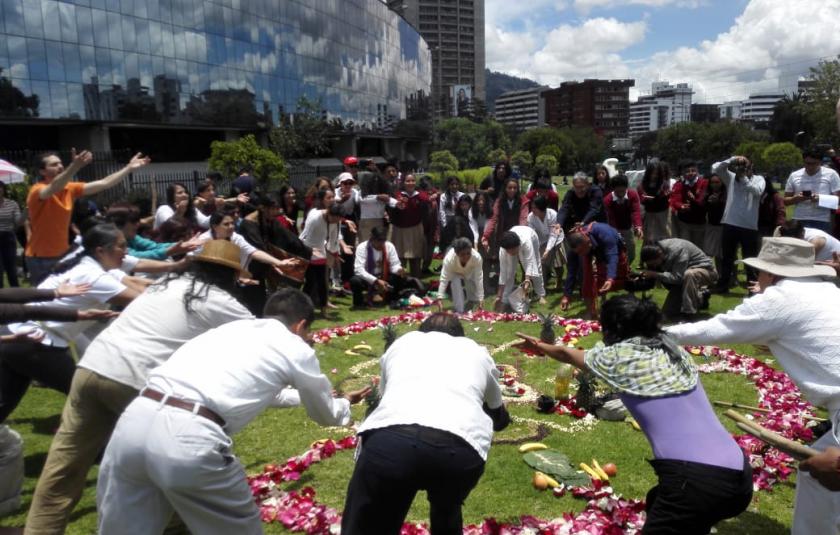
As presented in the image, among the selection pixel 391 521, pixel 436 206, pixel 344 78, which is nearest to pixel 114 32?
pixel 344 78

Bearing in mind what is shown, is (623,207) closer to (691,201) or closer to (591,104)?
(691,201)

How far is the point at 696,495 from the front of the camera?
324cm

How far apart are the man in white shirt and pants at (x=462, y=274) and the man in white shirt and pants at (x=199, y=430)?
625 cm

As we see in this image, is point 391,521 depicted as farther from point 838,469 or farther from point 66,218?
point 66,218

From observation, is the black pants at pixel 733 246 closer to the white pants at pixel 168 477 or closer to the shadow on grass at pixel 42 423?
the white pants at pixel 168 477

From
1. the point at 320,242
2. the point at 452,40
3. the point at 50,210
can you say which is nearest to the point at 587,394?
the point at 320,242

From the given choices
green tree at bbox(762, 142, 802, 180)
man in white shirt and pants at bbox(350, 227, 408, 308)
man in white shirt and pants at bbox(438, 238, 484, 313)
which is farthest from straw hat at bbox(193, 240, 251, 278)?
green tree at bbox(762, 142, 802, 180)

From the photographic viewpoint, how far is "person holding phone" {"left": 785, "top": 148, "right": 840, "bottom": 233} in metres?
10.2

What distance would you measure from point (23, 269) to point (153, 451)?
518 inches

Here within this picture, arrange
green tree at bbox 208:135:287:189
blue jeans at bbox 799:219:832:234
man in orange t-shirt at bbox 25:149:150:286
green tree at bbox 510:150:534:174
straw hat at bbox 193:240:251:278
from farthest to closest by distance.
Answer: green tree at bbox 510:150:534:174, green tree at bbox 208:135:287:189, blue jeans at bbox 799:219:832:234, man in orange t-shirt at bbox 25:149:150:286, straw hat at bbox 193:240:251:278

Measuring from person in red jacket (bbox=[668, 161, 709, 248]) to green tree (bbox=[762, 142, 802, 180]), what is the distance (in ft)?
115

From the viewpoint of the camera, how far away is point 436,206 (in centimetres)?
1457

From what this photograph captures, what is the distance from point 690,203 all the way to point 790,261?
8.16 meters

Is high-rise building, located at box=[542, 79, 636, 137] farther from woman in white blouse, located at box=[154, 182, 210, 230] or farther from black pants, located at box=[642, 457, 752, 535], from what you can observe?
black pants, located at box=[642, 457, 752, 535]
